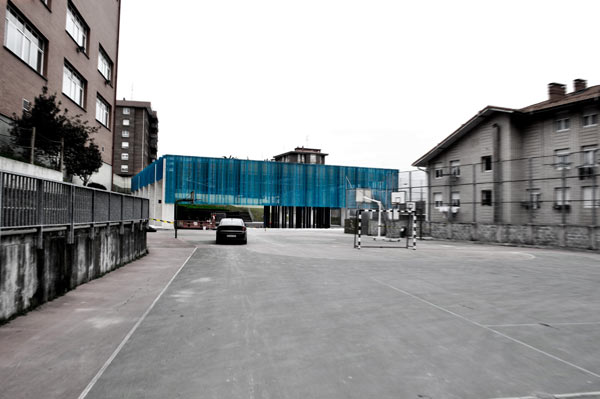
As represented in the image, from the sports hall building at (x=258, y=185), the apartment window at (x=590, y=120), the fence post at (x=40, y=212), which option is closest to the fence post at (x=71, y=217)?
the fence post at (x=40, y=212)

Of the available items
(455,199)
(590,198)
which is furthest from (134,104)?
(590,198)

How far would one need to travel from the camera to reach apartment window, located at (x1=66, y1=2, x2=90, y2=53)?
22272mm

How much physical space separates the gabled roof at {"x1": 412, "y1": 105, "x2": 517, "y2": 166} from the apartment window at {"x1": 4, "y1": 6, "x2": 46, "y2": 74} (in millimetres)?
27880

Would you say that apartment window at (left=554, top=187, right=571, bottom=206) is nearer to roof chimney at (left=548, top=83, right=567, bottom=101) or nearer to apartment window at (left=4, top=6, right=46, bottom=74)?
roof chimney at (left=548, top=83, right=567, bottom=101)

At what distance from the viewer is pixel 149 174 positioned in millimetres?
56906

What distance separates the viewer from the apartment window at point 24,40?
1611 cm

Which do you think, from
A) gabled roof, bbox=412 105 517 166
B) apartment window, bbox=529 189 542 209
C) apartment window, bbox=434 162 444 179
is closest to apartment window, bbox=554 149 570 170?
apartment window, bbox=529 189 542 209

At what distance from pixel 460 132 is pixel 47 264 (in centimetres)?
3051

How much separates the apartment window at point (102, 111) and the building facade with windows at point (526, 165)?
79.0 ft

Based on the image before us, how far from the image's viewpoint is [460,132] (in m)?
31.3

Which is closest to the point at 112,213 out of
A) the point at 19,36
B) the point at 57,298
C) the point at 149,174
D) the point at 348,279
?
the point at 57,298

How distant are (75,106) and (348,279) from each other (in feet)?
68.1

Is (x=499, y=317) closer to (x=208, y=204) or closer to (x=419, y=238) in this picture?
(x=419, y=238)

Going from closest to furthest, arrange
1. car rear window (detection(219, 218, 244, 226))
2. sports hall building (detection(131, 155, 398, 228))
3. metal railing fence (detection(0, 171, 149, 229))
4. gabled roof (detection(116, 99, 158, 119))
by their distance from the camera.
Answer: metal railing fence (detection(0, 171, 149, 229)) → car rear window (detection(219, 218, 244, 226)) → sports hall building (detection(131, 155, 398, 228)) → gabled roof (detection(116, 99, 158, 119))
